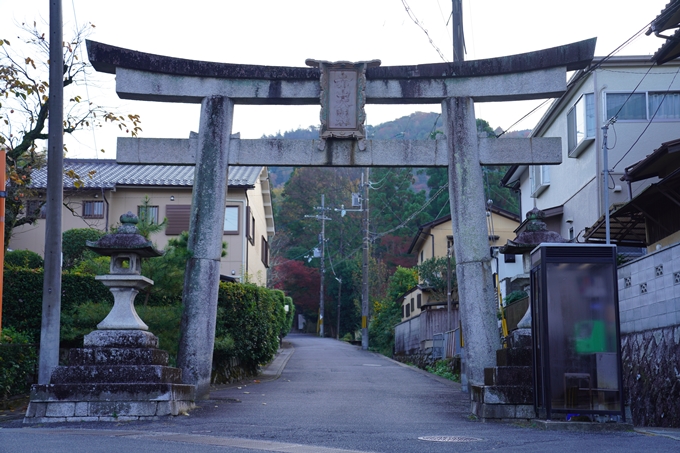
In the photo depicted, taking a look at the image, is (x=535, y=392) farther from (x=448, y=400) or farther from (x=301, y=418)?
(x=448, y=400)

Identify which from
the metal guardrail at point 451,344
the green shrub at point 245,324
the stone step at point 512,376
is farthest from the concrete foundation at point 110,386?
the metal guardrail at point 451,344

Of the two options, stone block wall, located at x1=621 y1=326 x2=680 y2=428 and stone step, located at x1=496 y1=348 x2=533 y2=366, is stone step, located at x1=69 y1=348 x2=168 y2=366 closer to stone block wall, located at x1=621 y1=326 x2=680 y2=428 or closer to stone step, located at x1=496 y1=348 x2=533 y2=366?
stone step, located at x1=496 y1=348 x2=533 y2=366

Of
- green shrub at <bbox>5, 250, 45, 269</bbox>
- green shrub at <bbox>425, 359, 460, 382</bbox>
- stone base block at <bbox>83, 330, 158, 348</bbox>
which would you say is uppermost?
green shrub at <bbox>5, 250, 45, 269</bbox>

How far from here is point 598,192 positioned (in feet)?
68.2

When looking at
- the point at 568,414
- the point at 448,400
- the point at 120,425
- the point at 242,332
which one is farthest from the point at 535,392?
the point at 242,332

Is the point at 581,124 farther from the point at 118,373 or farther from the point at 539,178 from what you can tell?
the point at 118,373

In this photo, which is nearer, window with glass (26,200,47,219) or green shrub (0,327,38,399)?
green shrub (0,327,38,399)

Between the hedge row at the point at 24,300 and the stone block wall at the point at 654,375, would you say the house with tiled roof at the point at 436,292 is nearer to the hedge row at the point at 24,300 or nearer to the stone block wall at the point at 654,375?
the stone block wall at the point at 654,375

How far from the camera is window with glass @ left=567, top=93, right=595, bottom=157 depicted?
21.2m

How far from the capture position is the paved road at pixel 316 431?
8.17 meters

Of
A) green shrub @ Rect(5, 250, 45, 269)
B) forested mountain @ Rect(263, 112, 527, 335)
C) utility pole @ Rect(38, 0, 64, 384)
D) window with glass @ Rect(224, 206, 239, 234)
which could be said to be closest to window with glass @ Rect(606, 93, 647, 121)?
utility pole @ Rect(38, 0, 64, 384)

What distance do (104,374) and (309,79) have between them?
6.54 m

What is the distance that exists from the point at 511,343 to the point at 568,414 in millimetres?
1827

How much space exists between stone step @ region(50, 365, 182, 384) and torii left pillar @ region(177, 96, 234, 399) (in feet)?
6.74
